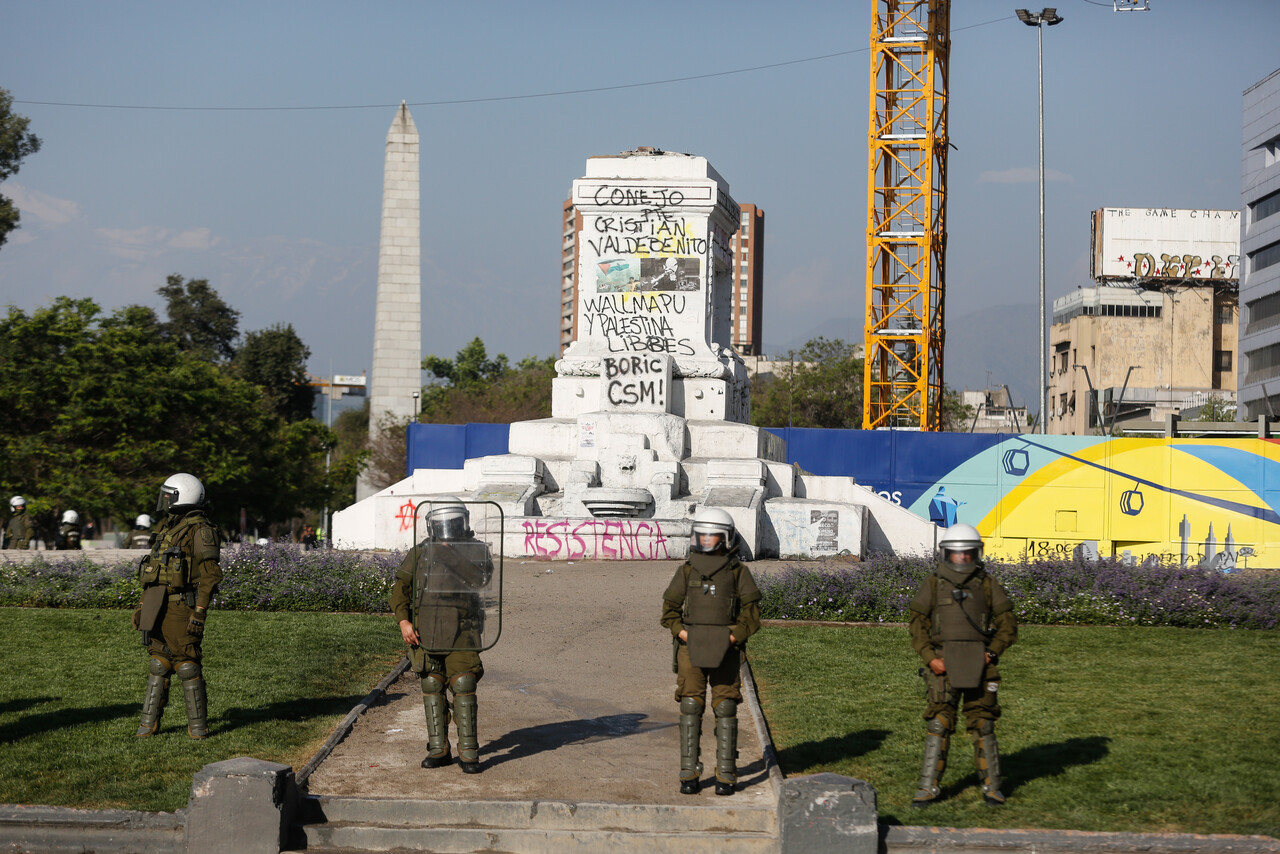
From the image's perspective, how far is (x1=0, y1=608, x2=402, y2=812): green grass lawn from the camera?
8.83m

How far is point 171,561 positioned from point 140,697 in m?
2.20

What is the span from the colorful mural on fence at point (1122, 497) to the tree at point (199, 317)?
178ft

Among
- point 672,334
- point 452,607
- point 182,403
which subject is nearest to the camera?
point 452,607

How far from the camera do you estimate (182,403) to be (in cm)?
3609

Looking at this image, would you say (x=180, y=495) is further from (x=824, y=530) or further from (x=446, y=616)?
(x=824, y=530)

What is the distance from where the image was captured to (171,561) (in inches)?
381

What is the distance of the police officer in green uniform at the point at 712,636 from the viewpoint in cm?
834

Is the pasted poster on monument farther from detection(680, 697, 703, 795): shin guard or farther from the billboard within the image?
the billboard

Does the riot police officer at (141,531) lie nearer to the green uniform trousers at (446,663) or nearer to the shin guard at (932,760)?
the green uniform trousers at (446,663)

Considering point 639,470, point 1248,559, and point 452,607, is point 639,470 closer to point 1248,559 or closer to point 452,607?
point 1248,559

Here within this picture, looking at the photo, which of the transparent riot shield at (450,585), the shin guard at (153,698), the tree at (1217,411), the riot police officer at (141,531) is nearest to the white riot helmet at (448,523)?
the transparent riot shield at (450,585)

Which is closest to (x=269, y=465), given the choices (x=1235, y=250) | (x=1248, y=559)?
(x=1248, y=559)

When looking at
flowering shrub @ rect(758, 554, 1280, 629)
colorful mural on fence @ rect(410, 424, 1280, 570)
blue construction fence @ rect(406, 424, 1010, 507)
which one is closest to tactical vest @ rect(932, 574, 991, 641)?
flowering shrub @ rect(758, 554, 1280, 629)

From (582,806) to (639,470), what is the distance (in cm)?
1630
